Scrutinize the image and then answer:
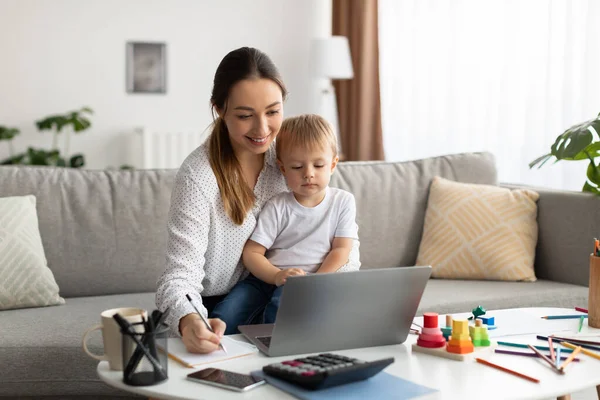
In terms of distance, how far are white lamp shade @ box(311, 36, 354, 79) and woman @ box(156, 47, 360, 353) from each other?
9.77ft

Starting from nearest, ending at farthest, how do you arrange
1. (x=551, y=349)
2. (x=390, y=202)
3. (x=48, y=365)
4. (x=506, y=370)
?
1. (x=506, y=370)
2. (x=551, y=349)
3. (x=48, y=365)
4. (x=390, y=202)

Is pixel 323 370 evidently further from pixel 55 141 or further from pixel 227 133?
pixel 55 141

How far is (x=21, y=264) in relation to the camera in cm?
235

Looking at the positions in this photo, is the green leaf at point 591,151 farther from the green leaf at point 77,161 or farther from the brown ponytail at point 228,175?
the green leaf at point 77,161

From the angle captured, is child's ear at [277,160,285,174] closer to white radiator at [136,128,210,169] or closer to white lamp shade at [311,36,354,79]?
white lamp shade at [311,36,354,79]

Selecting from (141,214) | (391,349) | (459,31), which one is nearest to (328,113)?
(459,31)

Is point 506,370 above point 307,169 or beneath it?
beneath

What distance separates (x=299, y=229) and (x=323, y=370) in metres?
0.76

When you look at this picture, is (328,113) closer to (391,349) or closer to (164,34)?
(164,34)

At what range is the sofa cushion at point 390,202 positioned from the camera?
9.34 feet

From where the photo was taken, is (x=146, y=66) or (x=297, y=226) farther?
(x=146, y=66)

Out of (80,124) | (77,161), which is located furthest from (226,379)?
(77,161)

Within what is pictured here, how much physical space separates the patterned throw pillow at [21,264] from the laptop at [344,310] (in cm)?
110

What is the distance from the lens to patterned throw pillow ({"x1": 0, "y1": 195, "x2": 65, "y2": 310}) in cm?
233
